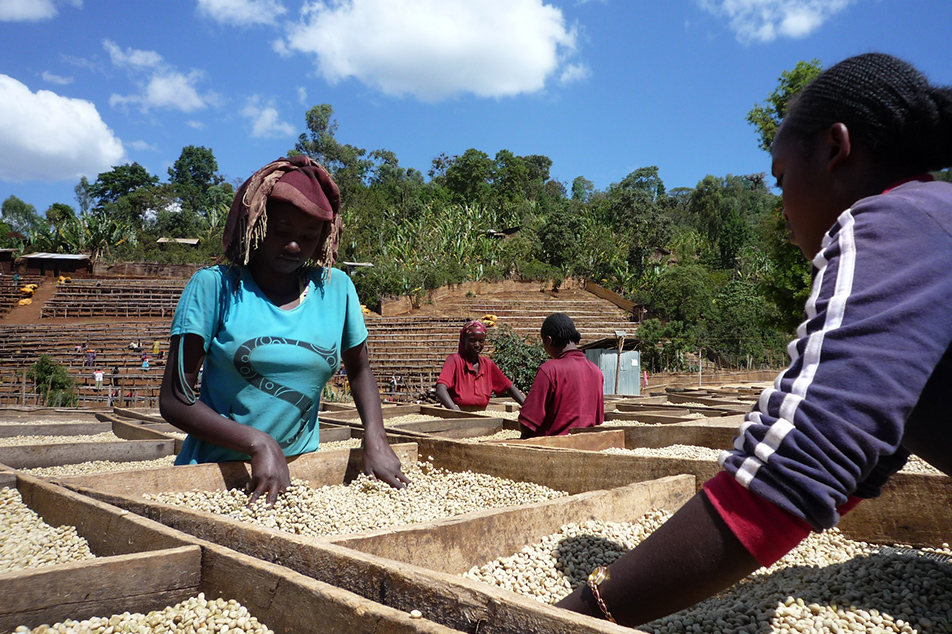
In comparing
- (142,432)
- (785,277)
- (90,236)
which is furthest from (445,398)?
(90,236)

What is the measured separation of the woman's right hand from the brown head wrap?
1.82 feet

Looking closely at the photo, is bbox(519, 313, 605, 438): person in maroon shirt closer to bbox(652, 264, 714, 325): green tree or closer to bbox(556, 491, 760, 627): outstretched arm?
bbox(556, 491, 760, 627): outstretched arm

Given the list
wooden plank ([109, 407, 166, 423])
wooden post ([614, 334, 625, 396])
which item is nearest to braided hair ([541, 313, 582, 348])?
wooden plank ([109, 407, 166, 423])

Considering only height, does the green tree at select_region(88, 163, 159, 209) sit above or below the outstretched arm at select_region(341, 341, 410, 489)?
above

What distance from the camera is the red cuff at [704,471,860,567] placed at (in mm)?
681

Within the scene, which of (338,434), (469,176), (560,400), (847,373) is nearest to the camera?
(847,373)

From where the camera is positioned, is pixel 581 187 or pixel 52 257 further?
pixel 581 187

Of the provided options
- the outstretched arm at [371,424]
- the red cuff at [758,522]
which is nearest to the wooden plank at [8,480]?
the outstretched arm at [371,424]

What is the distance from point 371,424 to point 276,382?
38 centimetres

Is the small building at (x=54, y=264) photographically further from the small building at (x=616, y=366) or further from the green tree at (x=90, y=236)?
the small building at (x=616, y=366)

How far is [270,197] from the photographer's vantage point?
1869 mm

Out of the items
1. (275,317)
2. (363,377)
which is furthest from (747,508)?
(363,377)

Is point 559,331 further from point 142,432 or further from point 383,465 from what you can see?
point 142,432

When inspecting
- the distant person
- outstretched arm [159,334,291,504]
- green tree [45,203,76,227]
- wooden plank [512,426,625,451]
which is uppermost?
green tree [45,203,76,227]
